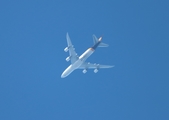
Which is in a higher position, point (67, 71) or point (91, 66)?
point (91, 66)

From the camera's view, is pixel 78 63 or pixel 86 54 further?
pixel 86 54

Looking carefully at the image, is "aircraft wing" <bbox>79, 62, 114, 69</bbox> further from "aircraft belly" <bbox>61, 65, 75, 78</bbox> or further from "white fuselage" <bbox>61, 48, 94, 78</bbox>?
"aircraft belly" <bbox>61, 65, 75, 78</bbox>

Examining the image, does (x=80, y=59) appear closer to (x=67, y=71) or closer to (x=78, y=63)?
(x=78, y=63)

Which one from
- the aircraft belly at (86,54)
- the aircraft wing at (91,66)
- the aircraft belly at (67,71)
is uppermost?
the aircraft belly at (86,54)

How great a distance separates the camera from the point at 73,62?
97.7 meters

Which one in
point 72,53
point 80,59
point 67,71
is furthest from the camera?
point 80,59

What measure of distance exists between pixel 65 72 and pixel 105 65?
1352 centimetres

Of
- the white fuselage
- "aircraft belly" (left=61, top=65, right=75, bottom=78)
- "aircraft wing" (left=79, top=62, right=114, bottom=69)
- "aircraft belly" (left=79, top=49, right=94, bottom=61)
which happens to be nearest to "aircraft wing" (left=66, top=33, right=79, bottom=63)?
the white fuselage

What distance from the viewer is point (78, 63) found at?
322ft

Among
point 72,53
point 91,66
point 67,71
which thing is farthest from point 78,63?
point 91,66

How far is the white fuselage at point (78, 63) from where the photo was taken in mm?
97812

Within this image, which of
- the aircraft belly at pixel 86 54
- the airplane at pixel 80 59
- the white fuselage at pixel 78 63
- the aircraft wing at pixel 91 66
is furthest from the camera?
the aircraft wing at pixel 91 66

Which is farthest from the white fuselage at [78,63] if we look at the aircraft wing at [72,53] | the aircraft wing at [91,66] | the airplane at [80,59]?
the aircraft wing at [91,66]

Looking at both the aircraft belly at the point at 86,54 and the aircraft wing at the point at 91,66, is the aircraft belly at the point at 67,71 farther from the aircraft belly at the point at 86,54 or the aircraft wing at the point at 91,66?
the aircraft wing at the point at 91,66
